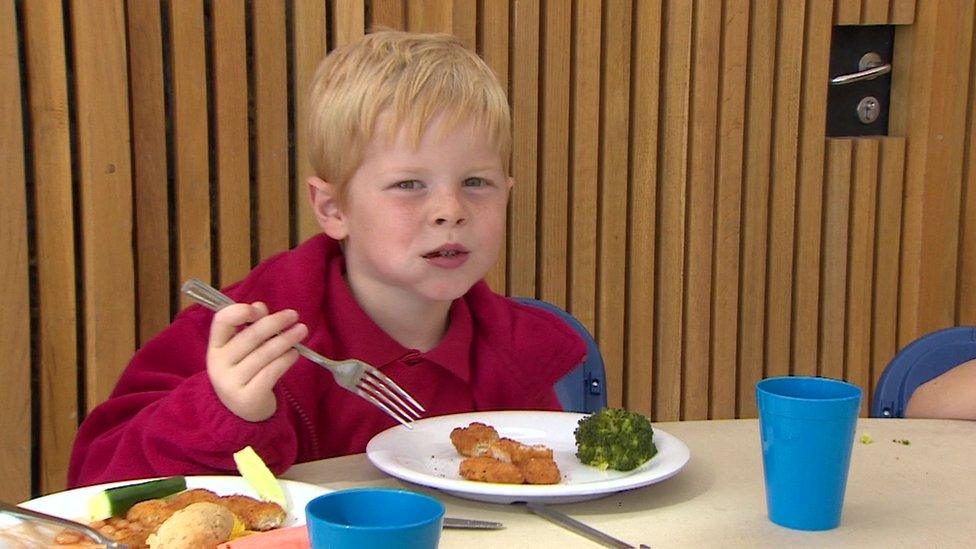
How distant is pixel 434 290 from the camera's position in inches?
60.4

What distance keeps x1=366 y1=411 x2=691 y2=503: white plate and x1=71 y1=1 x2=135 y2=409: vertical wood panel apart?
3.75ft

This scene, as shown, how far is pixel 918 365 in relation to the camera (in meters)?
1.96

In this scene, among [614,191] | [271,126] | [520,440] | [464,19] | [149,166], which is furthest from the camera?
[614,191]

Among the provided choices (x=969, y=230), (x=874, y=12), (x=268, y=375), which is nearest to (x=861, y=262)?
(x=969, y=230)

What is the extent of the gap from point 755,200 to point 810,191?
166mm

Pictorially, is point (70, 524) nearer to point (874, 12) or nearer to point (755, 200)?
point (755, 200)

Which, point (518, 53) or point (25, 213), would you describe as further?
point (518, 53)

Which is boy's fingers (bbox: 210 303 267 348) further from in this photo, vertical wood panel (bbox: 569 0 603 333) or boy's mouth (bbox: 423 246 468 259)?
vertical wood panel (bbox: 569 0 603 333)

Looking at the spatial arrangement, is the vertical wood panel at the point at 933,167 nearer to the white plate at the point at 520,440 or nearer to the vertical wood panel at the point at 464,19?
the vertical wood panel at the point at 464,19

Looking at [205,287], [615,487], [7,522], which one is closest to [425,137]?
[205,287]

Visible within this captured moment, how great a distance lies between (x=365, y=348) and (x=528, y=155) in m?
1.32

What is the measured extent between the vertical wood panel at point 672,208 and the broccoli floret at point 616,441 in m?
1.84

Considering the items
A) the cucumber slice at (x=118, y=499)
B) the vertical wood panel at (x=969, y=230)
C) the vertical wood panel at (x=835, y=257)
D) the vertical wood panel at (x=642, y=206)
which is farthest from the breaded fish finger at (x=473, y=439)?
the vertical wood panel at (x=969, y=230)

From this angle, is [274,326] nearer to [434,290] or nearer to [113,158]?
[434,290]
